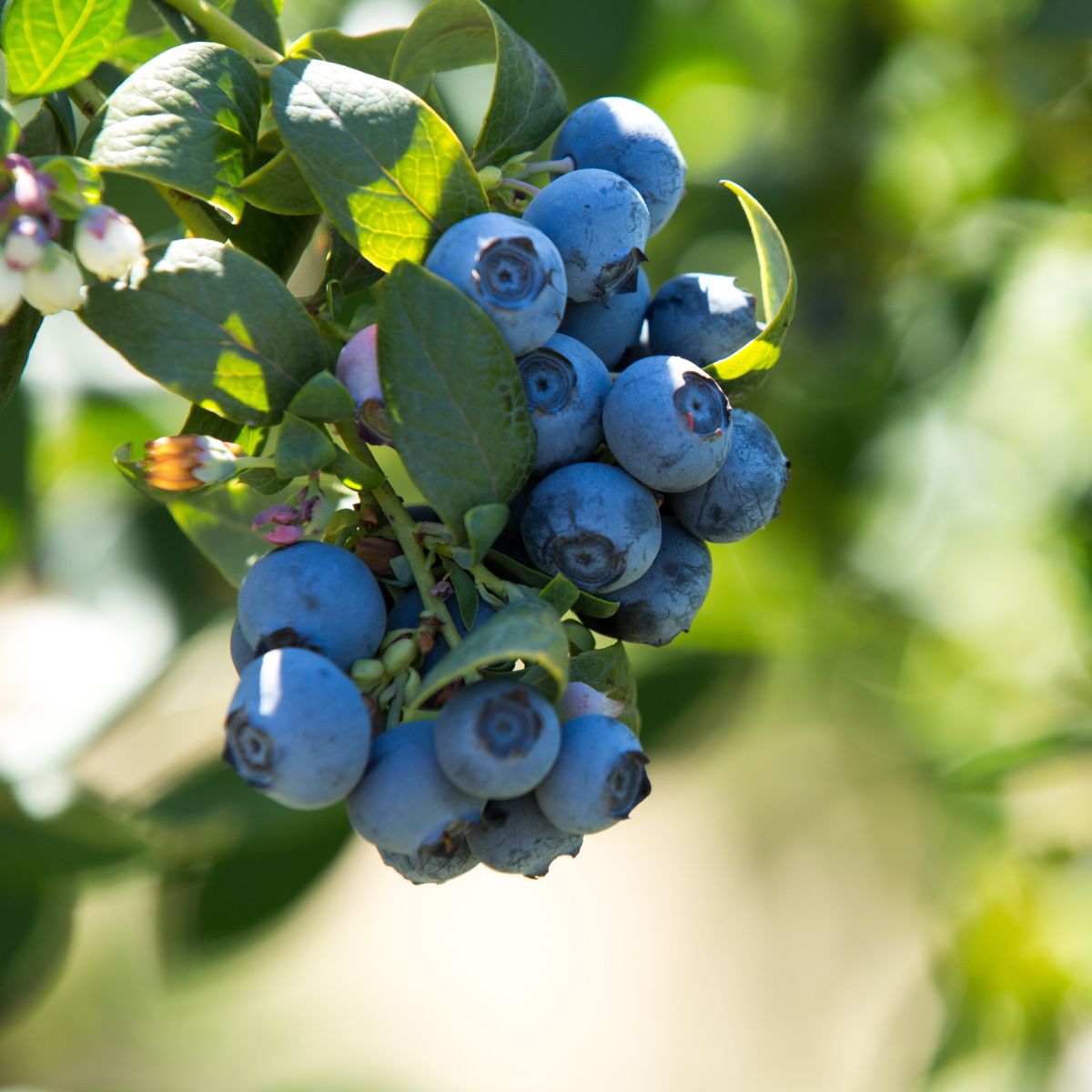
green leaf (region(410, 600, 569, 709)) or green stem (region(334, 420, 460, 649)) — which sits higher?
green leaf (region(410, 600, 569, 709))

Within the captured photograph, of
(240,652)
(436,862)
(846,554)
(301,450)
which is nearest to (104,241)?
(301,450)

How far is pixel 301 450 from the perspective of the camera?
A: 595 mm

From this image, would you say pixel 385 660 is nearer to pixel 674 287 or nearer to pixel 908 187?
pixel 674 287

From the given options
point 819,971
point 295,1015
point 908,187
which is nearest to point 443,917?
point 295,1015

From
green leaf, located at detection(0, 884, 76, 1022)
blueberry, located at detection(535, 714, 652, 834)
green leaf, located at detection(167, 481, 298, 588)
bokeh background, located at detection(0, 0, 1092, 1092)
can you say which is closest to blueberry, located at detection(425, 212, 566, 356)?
blueberry, located at detection(535, 714, 652, 834)

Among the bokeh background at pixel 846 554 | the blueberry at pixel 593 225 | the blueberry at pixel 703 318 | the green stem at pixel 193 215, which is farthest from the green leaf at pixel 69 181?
the bokeh background at pixel 846 554

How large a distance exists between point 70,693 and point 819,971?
216 cm

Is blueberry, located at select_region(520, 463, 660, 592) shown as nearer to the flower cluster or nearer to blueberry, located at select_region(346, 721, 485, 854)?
blueberry, located at select_region(346, 721, 485, 854)

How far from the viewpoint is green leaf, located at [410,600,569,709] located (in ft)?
1.66

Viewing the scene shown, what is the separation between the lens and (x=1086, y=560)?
5.19 ft

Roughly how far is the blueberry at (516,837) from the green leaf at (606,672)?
83 millimetres

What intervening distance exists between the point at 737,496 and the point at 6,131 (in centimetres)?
43

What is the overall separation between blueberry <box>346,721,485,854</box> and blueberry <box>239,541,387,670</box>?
58mm

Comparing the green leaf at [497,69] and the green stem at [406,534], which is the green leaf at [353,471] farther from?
the green leaf at [497,69]
